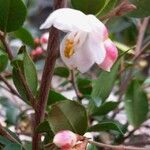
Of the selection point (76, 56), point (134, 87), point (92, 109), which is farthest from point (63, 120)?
point (134, 87)

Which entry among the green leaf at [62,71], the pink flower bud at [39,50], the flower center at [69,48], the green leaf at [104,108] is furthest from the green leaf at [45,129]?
the pink flower bud at [39,50]

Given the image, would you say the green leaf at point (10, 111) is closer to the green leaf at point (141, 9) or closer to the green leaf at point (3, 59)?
the green leaf at point (3, 59)

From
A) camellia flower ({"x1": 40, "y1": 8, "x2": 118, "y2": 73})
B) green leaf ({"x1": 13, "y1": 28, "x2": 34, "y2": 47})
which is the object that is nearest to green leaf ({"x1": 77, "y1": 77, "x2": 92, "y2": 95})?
green leaf ({"x1": 13, "y1": 28, "x2": 34, "y2": 47})

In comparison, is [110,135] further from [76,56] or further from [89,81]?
[76,56]

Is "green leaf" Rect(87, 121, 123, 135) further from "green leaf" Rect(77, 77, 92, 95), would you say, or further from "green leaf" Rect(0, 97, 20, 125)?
"green leaf" Rect(0, 97, 20, 125)

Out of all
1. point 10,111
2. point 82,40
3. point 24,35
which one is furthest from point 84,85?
point 82,40
